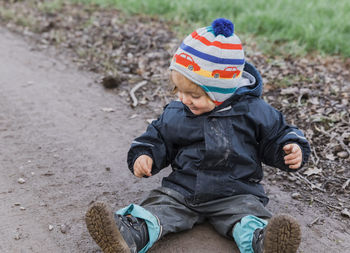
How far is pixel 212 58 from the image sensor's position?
7.82ft

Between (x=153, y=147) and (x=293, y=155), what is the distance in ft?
2.69

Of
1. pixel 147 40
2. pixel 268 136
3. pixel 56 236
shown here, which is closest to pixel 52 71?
pixel 147 40

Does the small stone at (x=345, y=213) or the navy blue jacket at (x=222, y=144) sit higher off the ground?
the navy blue jacket at (x=222, y=144)

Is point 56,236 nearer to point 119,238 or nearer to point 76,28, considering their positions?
point 119,238

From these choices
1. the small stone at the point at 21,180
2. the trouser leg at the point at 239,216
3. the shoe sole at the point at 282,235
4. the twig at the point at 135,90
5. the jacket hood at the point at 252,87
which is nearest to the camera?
the shoe sole at the point at 282,235

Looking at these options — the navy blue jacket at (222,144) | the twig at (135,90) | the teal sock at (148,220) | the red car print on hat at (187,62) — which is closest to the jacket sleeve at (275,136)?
the navy blue jacket at (222,144)

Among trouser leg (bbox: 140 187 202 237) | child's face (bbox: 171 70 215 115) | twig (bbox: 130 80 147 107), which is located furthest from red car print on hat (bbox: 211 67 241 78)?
twig (bbox: 130 80 147 107)

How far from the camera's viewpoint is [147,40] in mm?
5887

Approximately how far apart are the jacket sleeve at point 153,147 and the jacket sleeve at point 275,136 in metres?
0.57

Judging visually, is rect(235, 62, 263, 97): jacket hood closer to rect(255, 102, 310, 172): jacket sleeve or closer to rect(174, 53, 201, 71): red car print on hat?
rect(255, 102, 310, 172): jacket sleeve

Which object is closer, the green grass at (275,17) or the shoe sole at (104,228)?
the shoe sole at (104,228)

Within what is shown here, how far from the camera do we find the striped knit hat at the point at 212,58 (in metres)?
2.39

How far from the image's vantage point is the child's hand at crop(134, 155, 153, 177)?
2566 millimetres

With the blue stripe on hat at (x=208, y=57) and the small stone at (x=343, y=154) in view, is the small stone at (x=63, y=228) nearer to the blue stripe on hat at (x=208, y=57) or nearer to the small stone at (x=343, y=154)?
the blue stripe on hat at (x=208, y=57)
